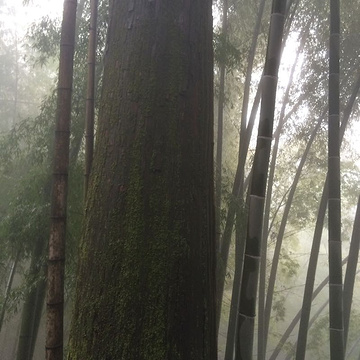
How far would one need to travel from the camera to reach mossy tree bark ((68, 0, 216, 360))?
3.30 ft

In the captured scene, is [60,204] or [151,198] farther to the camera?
[60,204]

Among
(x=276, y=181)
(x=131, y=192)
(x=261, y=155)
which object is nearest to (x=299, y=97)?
(x=276, y=181)

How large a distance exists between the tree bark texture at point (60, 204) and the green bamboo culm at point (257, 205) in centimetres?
73

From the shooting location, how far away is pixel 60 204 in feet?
5.87

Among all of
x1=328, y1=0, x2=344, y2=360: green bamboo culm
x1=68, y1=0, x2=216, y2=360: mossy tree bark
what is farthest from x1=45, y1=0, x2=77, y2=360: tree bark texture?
x1=328, y1=0, x2=344, y2=360: green bamboo culm

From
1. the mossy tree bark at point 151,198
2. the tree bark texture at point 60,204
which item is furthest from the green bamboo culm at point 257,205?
the tree bark texture at point 60,204

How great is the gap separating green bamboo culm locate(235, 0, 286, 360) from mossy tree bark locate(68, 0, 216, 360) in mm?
590

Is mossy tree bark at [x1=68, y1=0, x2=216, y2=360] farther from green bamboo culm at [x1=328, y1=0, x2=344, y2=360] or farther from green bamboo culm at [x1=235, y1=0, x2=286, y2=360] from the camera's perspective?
green bamboo culm at [x1=328, y1=0, x2=344, y2=360]

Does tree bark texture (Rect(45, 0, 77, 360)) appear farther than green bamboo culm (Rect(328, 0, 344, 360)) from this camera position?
No

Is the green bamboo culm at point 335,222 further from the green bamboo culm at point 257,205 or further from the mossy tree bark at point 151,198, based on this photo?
the mossy tree bark at point 151,198

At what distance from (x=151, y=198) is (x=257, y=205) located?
0.78 meters

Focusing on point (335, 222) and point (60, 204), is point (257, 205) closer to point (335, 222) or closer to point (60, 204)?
point (60, 204)

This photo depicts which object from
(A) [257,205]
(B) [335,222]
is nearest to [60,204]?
(A) [257,205]

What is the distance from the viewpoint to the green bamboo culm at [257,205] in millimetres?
1704
